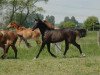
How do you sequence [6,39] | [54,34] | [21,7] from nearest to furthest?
[54,34] → [6,39] → [21,7]

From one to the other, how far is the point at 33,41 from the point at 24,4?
50557 mm

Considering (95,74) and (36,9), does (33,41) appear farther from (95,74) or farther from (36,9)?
(36,9)

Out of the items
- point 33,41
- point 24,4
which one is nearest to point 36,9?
point 24,4

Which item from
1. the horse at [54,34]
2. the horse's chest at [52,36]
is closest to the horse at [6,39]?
the horse at [54,34]

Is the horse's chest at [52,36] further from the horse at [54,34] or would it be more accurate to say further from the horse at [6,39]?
the horse at [6,39]

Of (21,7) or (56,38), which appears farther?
(21,7)

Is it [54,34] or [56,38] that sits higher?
[54,34]

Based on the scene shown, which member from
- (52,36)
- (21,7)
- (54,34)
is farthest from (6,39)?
(21,7)

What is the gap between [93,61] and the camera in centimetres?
1800

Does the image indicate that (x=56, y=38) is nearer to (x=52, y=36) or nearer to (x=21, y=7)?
(x=52, y=36)

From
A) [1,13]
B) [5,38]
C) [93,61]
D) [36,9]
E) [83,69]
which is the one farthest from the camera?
[36,9]

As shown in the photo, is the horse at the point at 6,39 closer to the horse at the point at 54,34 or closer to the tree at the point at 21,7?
the horse at the point at 54,34

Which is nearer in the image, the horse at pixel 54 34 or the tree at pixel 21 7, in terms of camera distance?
the horse at pixel 54 34

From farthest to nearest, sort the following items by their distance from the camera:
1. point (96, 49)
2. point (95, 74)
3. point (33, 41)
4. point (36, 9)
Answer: point (36, 9) < point (33, 41) < point (96, 49) < point (95, 74)
